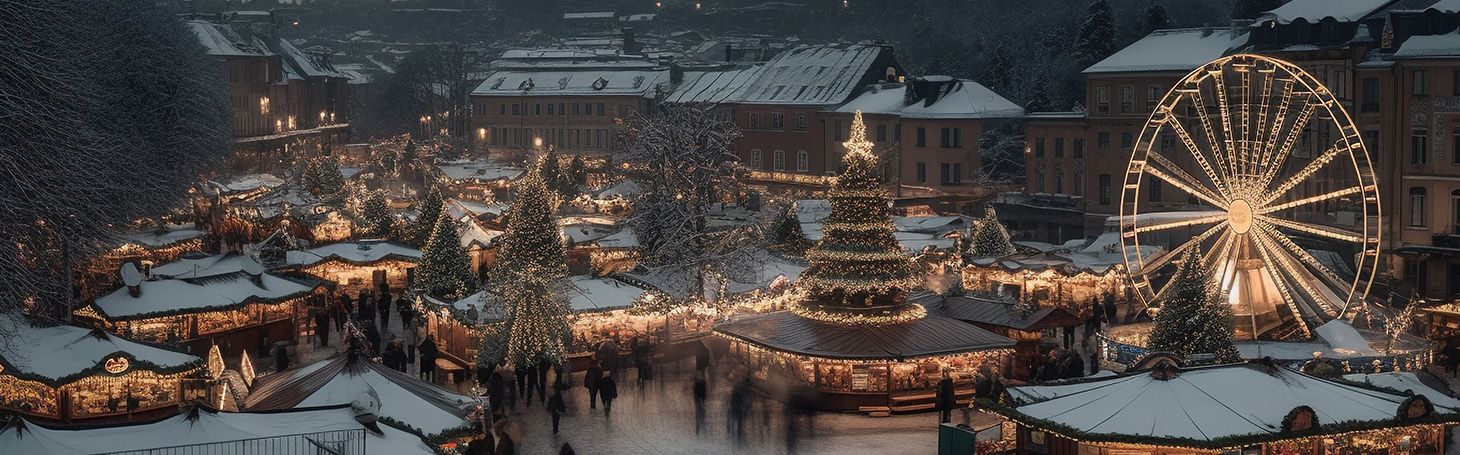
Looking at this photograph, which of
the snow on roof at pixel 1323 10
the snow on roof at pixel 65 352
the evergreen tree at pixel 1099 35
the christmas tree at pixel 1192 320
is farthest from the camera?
the evergreen tree at pixel 1099 35

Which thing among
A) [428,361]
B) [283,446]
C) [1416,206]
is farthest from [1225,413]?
[1416,206]

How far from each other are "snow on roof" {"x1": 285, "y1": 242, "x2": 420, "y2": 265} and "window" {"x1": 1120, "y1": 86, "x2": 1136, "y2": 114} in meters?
28.2

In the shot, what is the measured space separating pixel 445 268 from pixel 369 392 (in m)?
17.5

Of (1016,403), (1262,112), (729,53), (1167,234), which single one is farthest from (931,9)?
(1016,403)

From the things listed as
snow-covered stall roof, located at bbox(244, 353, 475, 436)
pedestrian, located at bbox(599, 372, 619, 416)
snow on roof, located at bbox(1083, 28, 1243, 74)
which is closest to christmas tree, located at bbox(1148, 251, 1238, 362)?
pedestrian, located at bbox(599, 372, 619, 416)

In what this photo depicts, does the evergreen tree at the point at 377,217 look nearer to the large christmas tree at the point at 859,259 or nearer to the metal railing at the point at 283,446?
the large christmas tree at the point at 859,259

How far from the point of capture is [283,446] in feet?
66.5

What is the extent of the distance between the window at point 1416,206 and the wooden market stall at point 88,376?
103 feet

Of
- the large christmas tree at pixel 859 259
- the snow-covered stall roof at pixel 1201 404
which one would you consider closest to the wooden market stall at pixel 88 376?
the large christmas tree at pixel 859 259

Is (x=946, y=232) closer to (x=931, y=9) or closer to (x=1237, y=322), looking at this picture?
(x=1237, y=322)

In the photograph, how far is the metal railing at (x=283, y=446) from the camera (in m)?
19.8

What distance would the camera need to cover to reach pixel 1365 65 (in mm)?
47781

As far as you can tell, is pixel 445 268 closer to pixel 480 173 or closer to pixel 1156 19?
pixel 480 173

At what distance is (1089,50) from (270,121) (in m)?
56.8
